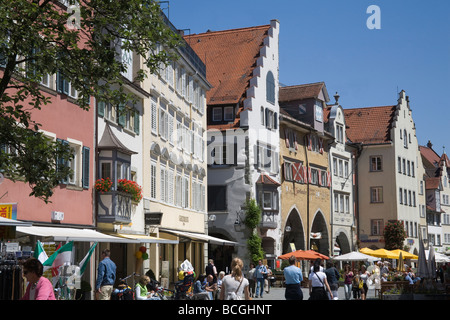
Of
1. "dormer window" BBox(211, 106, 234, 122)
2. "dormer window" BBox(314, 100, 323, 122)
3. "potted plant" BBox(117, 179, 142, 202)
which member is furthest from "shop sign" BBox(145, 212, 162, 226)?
"dormer window" BBox(314, 100, 323, 122)

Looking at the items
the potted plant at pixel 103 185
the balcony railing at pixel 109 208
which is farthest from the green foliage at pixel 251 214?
the potted plant at pixel 103 185

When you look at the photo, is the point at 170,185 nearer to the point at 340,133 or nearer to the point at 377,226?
the point at 340,133

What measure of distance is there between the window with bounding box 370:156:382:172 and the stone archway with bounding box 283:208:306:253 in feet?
53.9

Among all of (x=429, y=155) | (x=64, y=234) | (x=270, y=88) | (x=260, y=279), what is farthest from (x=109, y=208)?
(x=429, y=155)

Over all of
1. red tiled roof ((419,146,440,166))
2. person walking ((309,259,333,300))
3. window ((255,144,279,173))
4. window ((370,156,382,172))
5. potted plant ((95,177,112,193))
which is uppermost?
red tiled roof ((419,146,440,166))

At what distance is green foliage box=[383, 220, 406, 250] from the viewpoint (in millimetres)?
Result: 63938

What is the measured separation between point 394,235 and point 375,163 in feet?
23.2

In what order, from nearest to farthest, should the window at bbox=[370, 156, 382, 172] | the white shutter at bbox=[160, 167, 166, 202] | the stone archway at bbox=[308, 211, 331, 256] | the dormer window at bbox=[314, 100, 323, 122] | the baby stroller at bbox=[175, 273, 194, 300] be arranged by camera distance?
the baby stroller at bbox=[175, 273, 194, 300]
the white shutter at bbox=[160, 167, 166, 202]
the dormer window at bbox=[314, 100, 323, 122]
the stone archway at bbox=[308, 211, 331, 256]
the window at bbox=[370, 156, 382, 172]

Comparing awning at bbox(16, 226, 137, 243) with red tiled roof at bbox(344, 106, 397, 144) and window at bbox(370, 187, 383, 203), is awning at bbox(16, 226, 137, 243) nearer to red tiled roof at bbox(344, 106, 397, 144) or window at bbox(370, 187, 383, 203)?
window at bbox(370, 187, 383, 203)

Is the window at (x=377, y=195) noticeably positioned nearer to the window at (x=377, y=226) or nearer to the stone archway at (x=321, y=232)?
the window at (x=377, y=226)

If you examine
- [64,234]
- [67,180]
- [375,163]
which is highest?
[375,163]

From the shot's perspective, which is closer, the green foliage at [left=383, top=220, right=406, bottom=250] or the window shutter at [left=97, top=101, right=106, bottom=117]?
the window shutter at [left=97, top=101, right=106, bottom=117]

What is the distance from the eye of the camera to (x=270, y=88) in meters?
50.0
